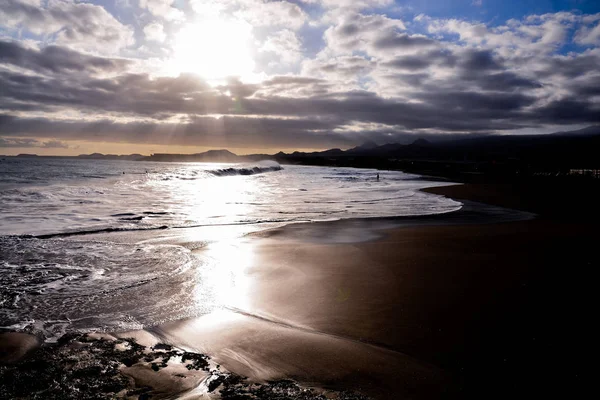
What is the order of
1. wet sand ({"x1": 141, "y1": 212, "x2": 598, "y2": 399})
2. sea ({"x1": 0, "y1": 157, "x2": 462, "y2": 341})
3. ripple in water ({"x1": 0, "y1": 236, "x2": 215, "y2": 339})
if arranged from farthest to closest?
sea ({"x1": 0, "y1": 157, "x2": 462, "y2": 341}) < ripple in water ({"x1": 0, "y1": 236, "x2": 215, "y2": 339}) < wet sand ({"x1": 141, "y1": 212, "x2": 598, "y2": 399})

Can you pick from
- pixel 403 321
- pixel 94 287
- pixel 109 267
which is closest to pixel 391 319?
pixel 403 321

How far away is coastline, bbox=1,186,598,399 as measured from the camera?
381cm

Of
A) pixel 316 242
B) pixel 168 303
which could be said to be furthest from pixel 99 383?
pixel 316 242

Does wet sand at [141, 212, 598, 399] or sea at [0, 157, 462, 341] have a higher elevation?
wet sand at [141, 212, 598, 399]

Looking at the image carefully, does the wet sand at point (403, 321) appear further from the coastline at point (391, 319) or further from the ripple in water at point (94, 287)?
the ripple in water at point (94, 287)

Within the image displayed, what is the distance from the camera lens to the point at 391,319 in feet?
17.1

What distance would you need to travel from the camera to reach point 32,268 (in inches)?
293

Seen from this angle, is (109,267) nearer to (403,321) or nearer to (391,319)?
(391,319)

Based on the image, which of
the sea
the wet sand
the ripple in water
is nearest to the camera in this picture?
the wet sand

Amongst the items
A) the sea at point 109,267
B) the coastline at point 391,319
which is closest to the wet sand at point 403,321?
the coastline at point 391,319

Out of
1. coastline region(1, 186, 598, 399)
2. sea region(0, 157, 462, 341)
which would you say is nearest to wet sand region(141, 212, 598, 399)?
coastline region(1, 186, 598, 399)

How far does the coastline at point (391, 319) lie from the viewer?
3814 mm

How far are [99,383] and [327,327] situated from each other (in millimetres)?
2681

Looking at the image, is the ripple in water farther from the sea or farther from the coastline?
the coastline
